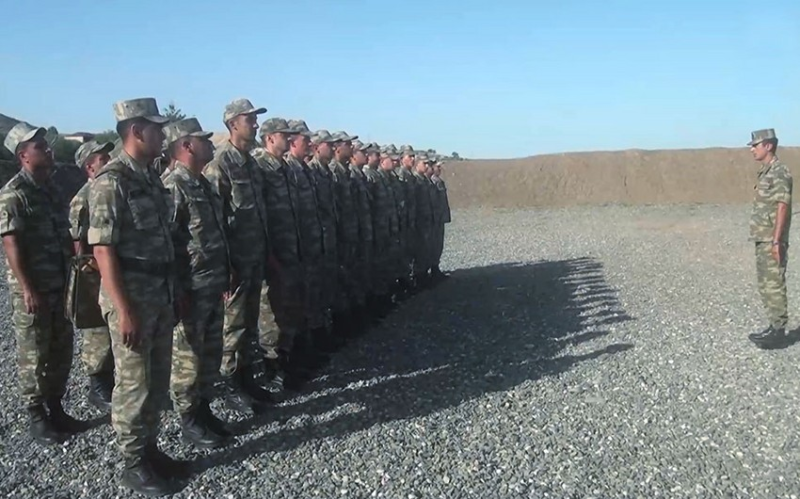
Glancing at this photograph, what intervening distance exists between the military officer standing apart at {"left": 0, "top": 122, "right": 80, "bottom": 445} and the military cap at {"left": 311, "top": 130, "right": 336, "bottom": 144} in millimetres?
3381

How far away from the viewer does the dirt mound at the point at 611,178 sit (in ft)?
133

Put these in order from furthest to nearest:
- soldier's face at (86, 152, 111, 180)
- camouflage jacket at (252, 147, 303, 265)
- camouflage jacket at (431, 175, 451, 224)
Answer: camouflage jacket at (431, 175, 451, 224), camouflage jacket at (252, 147, 303, 265), soldier's face at (86, 152, 111, 180)

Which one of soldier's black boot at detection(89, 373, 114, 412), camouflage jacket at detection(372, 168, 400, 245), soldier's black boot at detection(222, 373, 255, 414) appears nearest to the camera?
soldier's black boot at detection(222, 373, 255, 414)

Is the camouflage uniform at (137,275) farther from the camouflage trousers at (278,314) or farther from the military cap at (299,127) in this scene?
the military cap at (299,127)

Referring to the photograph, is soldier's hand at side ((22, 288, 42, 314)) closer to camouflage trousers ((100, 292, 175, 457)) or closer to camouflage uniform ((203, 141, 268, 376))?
camouflage trousers ((100, 292, 175, 457))

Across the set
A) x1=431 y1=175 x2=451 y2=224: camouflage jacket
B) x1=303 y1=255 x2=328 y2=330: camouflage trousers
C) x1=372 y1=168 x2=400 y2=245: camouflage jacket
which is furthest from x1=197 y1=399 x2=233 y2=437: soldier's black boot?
x1=431 y1=175 x2=451 y2=224: camouflage jacket

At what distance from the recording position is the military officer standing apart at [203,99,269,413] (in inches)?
233

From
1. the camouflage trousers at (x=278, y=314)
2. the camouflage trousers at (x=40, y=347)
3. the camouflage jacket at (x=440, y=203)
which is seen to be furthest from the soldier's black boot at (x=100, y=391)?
the camouflage jacket at (x=440, y=203)

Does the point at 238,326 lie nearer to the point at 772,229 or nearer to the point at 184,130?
the point at 184,130

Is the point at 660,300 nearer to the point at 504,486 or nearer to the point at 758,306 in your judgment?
the point at 758,306

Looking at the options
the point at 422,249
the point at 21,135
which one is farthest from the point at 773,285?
the point at 21,135

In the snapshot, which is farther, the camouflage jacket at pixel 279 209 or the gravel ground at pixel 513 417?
the camouflage jacket at pixel 279 209

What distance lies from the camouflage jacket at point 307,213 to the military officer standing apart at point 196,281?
1.82m

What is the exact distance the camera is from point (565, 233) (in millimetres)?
23188
